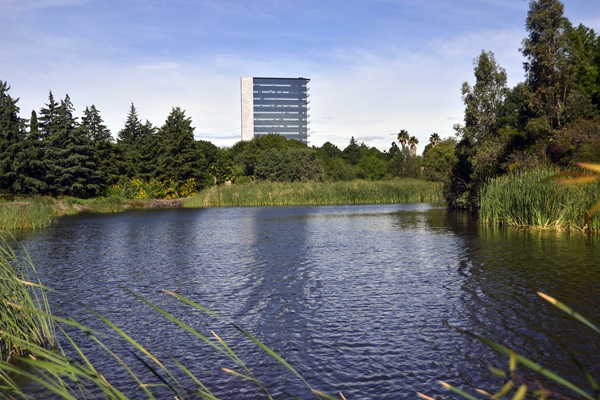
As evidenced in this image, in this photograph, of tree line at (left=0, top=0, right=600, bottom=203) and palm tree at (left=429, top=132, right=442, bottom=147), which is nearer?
tree line at (left=0, top=0, right=600, bottom=203)

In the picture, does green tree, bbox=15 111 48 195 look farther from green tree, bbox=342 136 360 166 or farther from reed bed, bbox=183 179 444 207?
green tree, bbox=342 136 360 166

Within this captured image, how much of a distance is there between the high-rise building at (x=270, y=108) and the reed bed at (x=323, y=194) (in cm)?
13419

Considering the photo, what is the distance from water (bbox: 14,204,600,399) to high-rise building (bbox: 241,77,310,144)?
556ft

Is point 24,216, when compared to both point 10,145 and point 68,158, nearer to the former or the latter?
point 10,145

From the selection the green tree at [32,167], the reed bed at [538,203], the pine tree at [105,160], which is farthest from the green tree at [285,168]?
the reed bed at [538,203]

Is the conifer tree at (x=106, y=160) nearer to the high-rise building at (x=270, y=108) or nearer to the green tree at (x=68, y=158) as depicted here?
the green tree at (x=68, y=158)

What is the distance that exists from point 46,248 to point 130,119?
62.0m

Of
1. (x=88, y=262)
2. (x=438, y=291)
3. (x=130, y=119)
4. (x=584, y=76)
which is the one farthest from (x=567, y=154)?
(x=130, y=119)

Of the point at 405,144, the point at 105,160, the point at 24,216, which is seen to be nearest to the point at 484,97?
the point at 24,216

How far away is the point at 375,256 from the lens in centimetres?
1766

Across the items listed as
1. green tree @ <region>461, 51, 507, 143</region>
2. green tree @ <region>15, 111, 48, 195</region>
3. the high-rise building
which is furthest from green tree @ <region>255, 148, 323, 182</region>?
the high-rise building

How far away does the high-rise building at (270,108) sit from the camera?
190375 mm

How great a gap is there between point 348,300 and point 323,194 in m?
42.2

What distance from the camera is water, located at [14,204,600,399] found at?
7.60 meters
